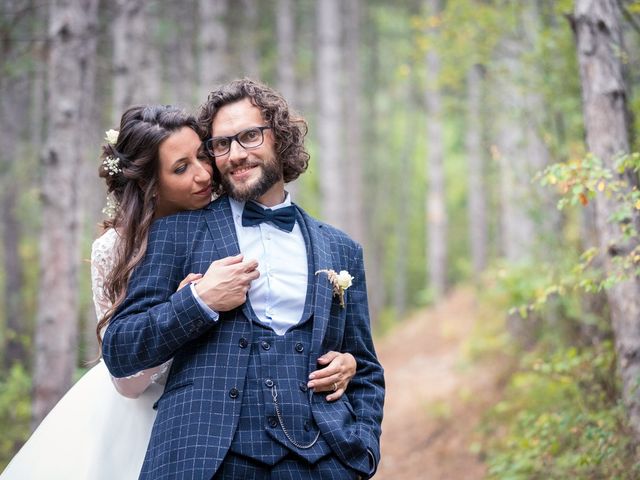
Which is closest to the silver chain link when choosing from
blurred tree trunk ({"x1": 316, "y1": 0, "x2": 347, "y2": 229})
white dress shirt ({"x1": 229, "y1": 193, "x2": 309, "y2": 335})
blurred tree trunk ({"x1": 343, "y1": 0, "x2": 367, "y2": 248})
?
white dress shirt ({"x1": 229, "y1": 193, "x2": 309, "y2": 335})

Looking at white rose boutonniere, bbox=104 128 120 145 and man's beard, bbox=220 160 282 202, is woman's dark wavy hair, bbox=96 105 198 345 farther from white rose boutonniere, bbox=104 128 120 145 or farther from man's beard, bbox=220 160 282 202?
man's beard, bbox=220 160 282 202

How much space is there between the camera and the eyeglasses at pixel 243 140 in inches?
136

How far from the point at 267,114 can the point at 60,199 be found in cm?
363

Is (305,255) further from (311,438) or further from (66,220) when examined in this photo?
(66,220)

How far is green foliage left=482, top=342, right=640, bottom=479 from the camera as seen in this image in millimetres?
4730

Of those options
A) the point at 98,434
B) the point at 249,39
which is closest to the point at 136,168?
the point at 98,434

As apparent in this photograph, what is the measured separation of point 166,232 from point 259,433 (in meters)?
0.92

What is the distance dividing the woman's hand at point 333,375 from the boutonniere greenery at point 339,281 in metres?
0.26

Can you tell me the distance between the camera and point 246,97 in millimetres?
3549

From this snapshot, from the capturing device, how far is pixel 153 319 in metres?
3.02

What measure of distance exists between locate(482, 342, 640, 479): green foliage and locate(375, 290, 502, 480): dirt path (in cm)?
150

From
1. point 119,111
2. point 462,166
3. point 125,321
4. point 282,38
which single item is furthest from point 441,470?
point 462,166

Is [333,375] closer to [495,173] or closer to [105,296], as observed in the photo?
[105,296]

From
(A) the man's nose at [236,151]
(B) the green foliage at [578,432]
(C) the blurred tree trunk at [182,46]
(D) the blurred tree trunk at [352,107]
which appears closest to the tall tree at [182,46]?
(C) the blurred tree trunk at [182,46]
